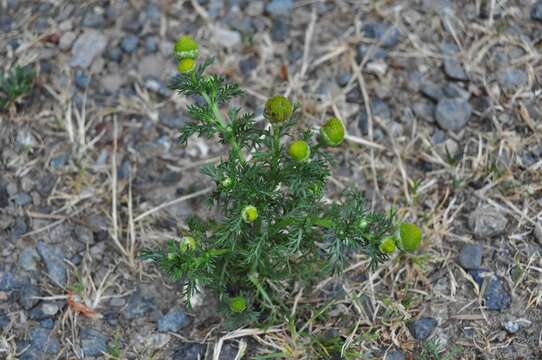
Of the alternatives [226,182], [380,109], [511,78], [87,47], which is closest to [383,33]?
[380,109]

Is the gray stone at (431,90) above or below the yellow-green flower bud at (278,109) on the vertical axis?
below

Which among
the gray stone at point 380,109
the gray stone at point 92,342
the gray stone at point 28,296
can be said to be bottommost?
the gray stone at point 92,342

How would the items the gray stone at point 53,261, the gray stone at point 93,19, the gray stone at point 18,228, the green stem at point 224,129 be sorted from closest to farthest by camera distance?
the green stem at point 224,129
the gray stone at point 53,261
the gray stone at point 18,228
the gray stone at point 93,19

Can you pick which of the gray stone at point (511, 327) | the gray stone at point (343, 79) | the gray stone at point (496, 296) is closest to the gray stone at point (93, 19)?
the gray stone at point (343, 79)

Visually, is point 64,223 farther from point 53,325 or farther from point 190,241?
point 190,241

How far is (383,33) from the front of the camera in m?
4.26

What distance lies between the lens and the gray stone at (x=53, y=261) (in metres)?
3.43

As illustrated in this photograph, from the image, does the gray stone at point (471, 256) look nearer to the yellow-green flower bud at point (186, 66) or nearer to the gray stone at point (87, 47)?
the yellow-green flower bud at point (186, 66)

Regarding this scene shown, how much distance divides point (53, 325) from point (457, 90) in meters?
2.43

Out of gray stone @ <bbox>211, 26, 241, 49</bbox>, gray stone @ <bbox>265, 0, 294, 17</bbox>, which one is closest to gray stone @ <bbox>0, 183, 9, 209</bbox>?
gray stone @ <bbox>211, 26, 241, 49</bbox>

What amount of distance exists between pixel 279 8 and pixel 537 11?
4.94 ft

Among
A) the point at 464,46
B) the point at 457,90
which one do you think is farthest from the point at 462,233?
the point at 464,46

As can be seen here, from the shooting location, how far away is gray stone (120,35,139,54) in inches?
168

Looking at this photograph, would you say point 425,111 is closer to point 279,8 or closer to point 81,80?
point 279,8
